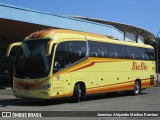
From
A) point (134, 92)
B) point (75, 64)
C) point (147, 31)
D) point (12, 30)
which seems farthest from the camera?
point (147, 31)

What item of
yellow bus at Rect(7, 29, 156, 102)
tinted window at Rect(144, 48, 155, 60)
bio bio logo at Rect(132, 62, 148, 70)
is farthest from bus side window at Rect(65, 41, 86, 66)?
tinted window at Rect(144, 48, 155, 60)

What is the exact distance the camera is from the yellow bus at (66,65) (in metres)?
17.0

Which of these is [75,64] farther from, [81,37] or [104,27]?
[104,27]

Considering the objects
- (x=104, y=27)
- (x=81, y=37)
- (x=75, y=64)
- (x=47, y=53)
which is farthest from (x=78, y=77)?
(x=104, y=27)

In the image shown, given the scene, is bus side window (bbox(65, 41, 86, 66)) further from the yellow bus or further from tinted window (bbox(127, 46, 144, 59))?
tinted window (bbox(127, 46, 144, 59))

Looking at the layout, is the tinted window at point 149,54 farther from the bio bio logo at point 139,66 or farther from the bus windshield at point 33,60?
the bus windshield at point 33,60

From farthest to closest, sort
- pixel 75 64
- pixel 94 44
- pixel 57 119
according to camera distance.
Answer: pixel 94 44 → pixel 75 64 → pixel 57 119

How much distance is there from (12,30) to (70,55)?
614 inches

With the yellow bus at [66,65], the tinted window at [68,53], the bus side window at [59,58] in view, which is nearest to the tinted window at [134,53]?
the yellow bus at [66,65]

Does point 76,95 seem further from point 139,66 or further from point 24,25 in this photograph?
point 24,25

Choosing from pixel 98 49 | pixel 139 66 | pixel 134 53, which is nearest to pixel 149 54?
pixel 139 66

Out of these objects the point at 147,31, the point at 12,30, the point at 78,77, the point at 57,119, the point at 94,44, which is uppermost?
the point at 147,31

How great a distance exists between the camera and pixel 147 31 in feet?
308

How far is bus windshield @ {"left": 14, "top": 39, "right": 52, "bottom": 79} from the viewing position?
1694cm
